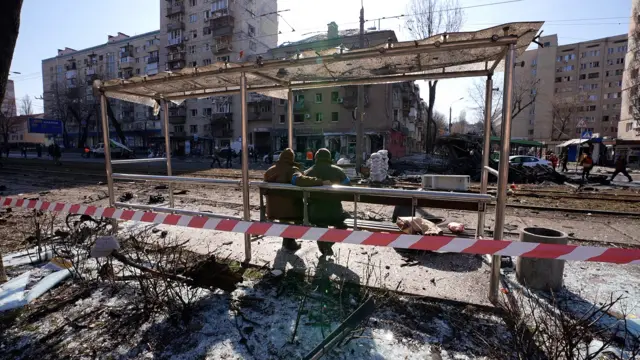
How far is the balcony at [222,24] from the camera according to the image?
47234 millimetres

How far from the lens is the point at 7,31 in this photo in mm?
3209

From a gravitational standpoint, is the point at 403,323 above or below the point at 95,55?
below

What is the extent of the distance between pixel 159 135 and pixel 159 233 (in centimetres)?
5630

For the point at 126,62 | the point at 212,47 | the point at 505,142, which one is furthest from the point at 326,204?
the point at 126,62

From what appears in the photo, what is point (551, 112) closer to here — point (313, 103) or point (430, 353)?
point (313, 103)

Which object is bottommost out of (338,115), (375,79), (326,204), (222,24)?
(326,204)

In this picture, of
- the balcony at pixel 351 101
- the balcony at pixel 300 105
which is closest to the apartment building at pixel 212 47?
the balcony at pixel 300 105

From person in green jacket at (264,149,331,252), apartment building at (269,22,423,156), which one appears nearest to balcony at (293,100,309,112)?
apartment building at (269,22,423,156)

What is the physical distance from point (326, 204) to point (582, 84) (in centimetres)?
9491

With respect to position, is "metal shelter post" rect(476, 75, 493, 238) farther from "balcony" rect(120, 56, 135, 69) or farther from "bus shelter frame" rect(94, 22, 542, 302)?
"balcony" rect(120, 56, 135, 69)

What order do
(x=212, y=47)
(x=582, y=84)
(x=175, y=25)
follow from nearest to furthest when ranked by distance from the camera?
(x=212, y=47) → (x=175, y=25) → (x=582, y=84)

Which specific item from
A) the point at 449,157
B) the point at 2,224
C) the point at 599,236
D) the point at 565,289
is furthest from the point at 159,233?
the point at 449,157

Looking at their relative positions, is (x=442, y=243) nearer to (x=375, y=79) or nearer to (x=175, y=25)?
(x=375, y=79)

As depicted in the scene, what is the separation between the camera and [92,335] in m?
2.67
